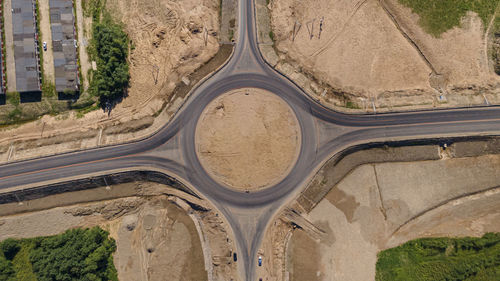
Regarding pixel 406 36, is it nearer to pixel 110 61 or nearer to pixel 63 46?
pixel 110 61

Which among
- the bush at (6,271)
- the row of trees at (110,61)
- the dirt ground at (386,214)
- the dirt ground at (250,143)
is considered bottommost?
the bush at (6,271)

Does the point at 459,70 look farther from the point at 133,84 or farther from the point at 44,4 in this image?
the point at 44,4

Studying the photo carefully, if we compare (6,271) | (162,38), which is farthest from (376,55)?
(6,271)

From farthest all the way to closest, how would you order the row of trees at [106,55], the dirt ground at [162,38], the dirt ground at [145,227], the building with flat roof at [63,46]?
1. the building with flat roof at [63,46]
2. the dirt ground at [162,38]
3. the row of trees at [106,55]
4. the dirt ground at [145,227]

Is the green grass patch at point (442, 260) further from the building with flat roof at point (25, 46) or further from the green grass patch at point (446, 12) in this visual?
the building with flat roof at point (25, 46)

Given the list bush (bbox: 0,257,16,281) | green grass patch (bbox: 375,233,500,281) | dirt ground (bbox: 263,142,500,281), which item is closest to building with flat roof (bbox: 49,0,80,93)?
bush (bbox: 0,257,16,281)

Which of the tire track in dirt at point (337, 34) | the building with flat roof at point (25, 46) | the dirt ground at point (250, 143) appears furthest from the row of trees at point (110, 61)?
the tire track in dirt at point (337, 34)

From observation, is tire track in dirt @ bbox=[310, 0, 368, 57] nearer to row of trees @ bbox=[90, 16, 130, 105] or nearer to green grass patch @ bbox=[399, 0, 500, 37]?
green grass patch @ bbox=[399, 0, 500, 37]
